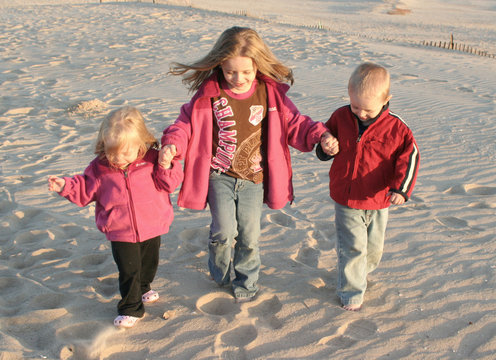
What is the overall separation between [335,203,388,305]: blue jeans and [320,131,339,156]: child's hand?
0.38 metres

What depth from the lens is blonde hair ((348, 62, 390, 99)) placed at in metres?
2.78

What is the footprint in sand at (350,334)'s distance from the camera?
9.70 feet

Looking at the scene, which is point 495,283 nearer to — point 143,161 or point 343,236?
point 343,236

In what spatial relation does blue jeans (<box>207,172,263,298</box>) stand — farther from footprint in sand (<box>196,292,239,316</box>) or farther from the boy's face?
the boy's face

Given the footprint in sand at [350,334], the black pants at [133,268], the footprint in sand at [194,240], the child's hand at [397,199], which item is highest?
the child's hand at [397,199]

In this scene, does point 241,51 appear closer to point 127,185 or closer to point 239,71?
point 239,71

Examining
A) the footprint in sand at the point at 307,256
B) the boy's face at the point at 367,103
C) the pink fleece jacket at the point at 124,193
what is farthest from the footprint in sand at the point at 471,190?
the pink fleece jacket at the point at 124,193

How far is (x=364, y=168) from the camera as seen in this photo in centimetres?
302

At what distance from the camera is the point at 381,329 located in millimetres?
3068

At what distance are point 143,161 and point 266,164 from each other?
32.1 inches

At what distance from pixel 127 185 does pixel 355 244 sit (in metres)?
1.49

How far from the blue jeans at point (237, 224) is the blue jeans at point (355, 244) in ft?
1.85

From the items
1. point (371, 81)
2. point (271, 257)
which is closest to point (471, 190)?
point (271, 257)

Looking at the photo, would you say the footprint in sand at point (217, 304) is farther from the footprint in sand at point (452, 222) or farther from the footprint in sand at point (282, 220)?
the footprint in sand at point (452, 222)
